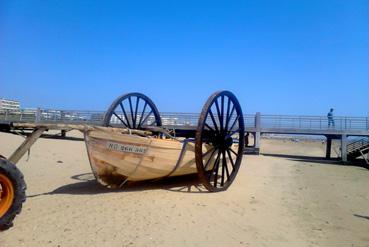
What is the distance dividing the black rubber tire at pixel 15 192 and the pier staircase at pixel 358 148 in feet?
79.5

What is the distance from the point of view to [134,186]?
36.7ft

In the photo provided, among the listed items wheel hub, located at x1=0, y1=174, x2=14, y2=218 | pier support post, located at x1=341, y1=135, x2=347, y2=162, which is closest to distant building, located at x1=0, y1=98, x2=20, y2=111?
pier support post, located at x1=341, y1=135, x2=347, y2=162

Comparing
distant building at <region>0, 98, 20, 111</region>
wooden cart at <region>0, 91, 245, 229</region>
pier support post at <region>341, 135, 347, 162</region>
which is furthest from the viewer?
distant building at <region>0, 98, 20, 111</region>

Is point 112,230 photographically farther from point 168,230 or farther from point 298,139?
point 298,139

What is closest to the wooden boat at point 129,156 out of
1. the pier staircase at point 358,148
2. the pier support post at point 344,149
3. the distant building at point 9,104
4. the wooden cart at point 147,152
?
the wooden cart at point 147,152

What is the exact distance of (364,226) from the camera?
29.3ft

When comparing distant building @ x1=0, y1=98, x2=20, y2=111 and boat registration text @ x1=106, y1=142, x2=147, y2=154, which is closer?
boat registration text @ x1=106, y1=142, x2=147, y2=154

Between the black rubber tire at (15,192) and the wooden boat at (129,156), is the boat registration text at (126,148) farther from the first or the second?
the black rubber tire at (15,192)

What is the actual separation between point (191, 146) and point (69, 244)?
5.52m

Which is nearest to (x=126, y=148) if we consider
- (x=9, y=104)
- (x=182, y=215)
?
(x=182, y=215)

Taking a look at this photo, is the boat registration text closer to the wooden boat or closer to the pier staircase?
the wooden boat

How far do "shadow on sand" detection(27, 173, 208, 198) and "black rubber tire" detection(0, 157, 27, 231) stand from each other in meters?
2.97

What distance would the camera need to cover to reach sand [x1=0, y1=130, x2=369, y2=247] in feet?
22.8

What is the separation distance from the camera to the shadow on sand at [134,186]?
410 inches
